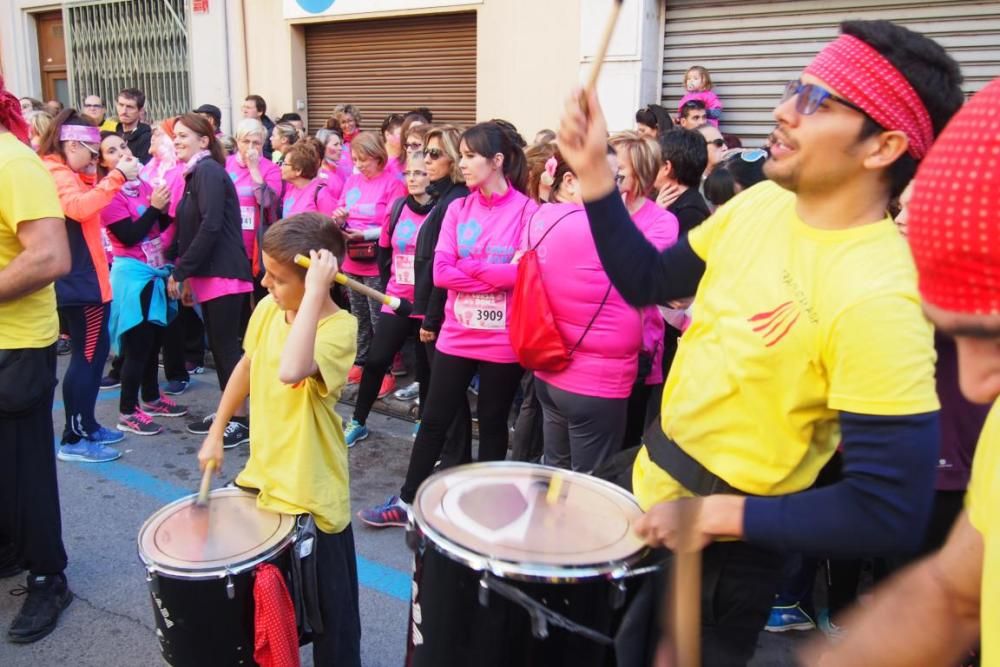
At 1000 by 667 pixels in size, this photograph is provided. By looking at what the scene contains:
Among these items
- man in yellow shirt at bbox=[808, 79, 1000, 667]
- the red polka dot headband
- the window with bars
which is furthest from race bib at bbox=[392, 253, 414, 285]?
the window with bars

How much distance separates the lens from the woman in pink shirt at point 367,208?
5809 millimetres

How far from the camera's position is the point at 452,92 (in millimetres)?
9422

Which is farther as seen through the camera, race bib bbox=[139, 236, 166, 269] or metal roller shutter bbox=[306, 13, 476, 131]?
metal roller shutter bbox=[306, 13, 476, 131]

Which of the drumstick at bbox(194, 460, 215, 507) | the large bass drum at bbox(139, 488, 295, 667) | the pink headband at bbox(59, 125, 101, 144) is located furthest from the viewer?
the pink headband at bbox(59, 125, 101, 144)

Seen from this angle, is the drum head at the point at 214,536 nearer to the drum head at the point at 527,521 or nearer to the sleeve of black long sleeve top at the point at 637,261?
the drum head at the point at 527,521

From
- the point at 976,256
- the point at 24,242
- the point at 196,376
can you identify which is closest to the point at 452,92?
the point at 196,376

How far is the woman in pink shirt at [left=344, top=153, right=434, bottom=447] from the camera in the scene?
16.1 ft

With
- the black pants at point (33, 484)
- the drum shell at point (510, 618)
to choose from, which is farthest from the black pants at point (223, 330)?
the drum shell at point (510, 618)

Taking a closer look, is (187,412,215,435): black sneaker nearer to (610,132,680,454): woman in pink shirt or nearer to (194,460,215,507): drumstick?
(610,132,680,454): woman in pink shirt

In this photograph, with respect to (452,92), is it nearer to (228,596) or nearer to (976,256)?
(228,596)

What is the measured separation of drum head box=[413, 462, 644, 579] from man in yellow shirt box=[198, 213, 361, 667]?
0.60 m

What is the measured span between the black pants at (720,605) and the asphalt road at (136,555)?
4.51 feet

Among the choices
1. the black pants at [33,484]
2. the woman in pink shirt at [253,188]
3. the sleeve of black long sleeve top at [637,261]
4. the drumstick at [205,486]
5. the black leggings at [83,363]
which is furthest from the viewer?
the woman in pink shirt at [253,188]

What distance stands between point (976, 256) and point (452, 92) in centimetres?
900
